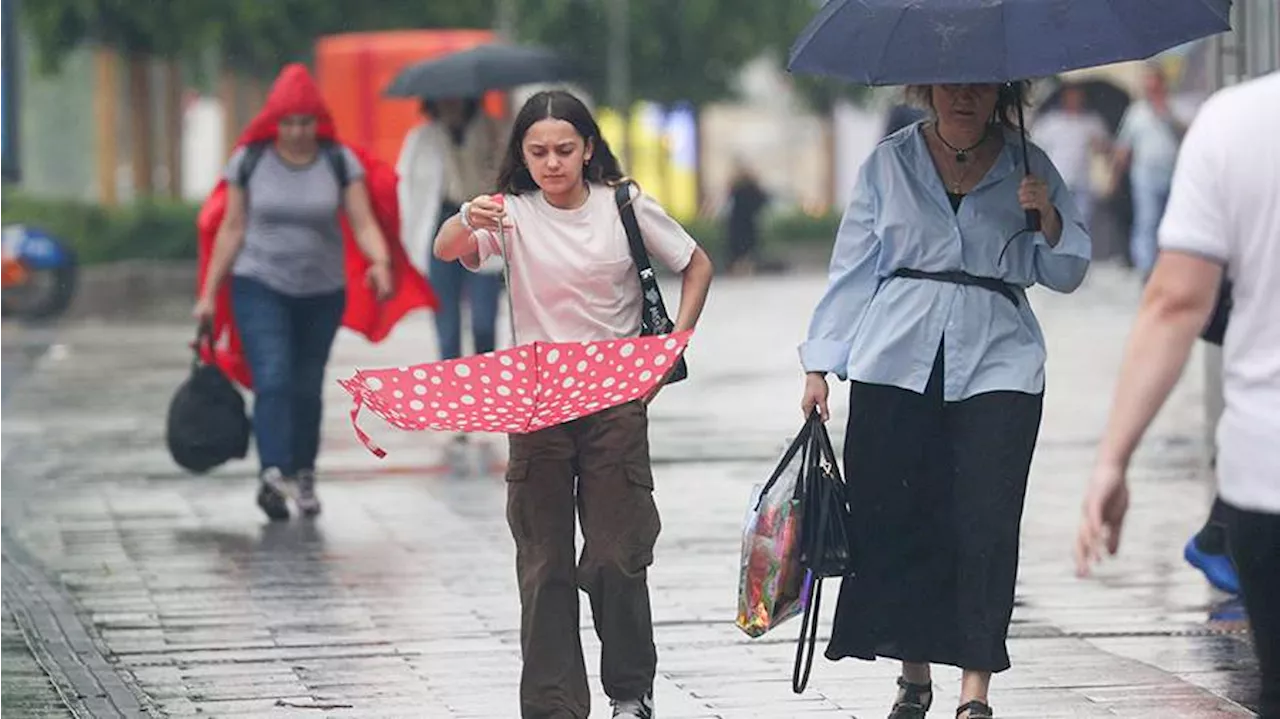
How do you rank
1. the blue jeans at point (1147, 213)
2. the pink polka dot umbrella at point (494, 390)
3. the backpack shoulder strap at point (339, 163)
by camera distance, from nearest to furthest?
1. the pink polka dot umbrella at point (494, 390)
2. the backpack shoulder strap at point (339, 163)
3. the blue jeans at point (1147, 213)

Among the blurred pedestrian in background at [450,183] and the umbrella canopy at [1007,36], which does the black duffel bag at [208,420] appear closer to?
the blurred pedestrian in background at [450,183]

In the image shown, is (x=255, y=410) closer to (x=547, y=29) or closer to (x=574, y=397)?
(x=574, y=397)

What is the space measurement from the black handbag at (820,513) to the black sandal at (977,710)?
15.4 inches

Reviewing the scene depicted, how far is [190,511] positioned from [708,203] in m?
42.6

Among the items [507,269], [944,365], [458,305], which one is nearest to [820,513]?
[944,365]

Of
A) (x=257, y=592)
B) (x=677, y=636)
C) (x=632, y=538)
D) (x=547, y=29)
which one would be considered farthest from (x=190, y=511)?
(x=547, y=29)

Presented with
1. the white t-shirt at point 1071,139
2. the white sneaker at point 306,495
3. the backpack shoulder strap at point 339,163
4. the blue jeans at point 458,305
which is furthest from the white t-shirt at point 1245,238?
the white t-shirt at point 1071,139

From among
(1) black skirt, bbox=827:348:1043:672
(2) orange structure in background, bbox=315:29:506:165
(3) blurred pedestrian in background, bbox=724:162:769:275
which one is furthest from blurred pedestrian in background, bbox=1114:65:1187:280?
(3) blurred pedestrian in background, bbox=724:162:769:275

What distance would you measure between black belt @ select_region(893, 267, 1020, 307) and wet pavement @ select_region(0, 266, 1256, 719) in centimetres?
113

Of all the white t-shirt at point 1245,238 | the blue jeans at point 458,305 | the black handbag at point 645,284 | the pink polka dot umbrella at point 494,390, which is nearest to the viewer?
the white t-shirt at point 1245,238

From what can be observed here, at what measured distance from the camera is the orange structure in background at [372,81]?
108ft

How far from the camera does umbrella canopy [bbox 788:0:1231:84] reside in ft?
21.1

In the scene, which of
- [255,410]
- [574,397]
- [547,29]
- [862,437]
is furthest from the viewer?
[547,29]

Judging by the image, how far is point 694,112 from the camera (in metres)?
45.8
